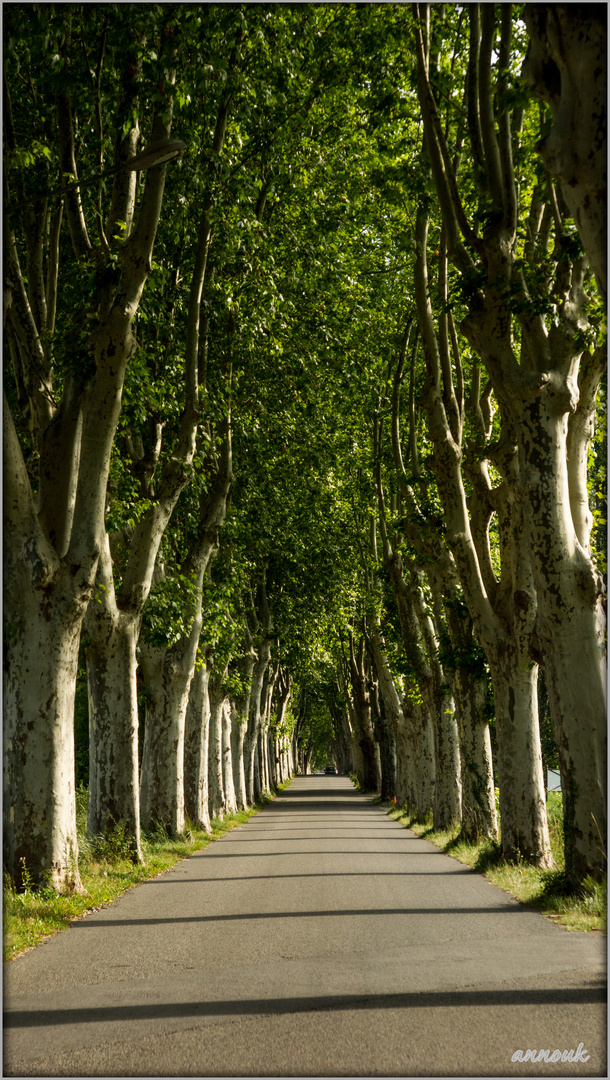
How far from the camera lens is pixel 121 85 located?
10.0 metres

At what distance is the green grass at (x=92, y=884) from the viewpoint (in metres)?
7.55

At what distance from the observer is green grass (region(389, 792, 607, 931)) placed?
25.3 feet

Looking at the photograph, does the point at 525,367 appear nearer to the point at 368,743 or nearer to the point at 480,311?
the point at 480,311

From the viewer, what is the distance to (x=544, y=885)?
923cm

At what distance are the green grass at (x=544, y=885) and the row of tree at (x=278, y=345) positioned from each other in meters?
0.25

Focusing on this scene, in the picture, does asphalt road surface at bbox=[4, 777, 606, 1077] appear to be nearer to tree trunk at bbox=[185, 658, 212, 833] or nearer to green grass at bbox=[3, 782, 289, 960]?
green grass at bbox=[3, 782, 289, 960]

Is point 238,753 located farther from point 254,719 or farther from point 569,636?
point 569,636

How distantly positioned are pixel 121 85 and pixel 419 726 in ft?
54.2

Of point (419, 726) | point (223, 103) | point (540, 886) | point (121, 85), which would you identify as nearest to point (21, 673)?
point (540, 886)

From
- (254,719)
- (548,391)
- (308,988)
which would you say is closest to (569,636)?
(548,391)

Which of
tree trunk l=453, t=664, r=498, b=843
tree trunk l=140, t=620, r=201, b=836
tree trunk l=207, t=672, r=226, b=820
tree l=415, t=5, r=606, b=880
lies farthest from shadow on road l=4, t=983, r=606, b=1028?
tree trunk l=207, t=672, r=226, b=820

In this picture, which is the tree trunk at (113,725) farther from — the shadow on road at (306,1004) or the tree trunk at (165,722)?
the shadow on road at (306,1004)

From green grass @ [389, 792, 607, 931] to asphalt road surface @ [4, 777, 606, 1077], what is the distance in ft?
0.80

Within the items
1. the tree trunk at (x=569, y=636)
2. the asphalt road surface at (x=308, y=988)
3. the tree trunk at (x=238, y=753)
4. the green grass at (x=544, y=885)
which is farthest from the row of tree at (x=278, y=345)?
the tree trunk at (x=238, y=753)
